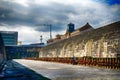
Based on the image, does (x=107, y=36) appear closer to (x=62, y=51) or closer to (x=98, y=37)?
(x=98, y=37)

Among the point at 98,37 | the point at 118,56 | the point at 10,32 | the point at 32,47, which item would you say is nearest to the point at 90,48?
the point at 98,37

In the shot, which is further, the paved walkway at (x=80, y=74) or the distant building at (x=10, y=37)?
the distant building at (x=10, y=37)

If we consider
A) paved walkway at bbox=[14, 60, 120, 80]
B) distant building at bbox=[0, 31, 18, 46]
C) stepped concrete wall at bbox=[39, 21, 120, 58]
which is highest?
distant building at bbox=[0, 31, 18, 46]

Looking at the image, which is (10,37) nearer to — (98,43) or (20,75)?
(98,43)

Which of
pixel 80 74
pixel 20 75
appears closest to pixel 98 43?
pixel 80 74

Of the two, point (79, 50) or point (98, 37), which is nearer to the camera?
point (98, 37)

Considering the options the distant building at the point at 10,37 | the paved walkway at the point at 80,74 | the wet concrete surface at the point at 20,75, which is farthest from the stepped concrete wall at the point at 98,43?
the distant building at the point at 10,37

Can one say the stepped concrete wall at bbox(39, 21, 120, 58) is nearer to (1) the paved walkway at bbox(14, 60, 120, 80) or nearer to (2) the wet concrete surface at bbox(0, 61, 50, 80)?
(1) the paved walkway at bbox(14, 60, 120, 80)

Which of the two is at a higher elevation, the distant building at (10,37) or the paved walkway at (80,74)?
the distant building at (10,37)

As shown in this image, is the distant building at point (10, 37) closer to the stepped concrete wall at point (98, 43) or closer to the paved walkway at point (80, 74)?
the stepped concrete wall at point (98, 43)

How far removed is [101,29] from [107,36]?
210 centimetres

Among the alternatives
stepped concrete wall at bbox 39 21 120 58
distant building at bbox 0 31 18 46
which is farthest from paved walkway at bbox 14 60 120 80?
distant building at bbox 0 31 18 46

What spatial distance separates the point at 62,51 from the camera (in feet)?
126

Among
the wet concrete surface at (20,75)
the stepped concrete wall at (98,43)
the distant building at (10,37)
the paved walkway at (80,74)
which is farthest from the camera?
the distant building at (10,37)
